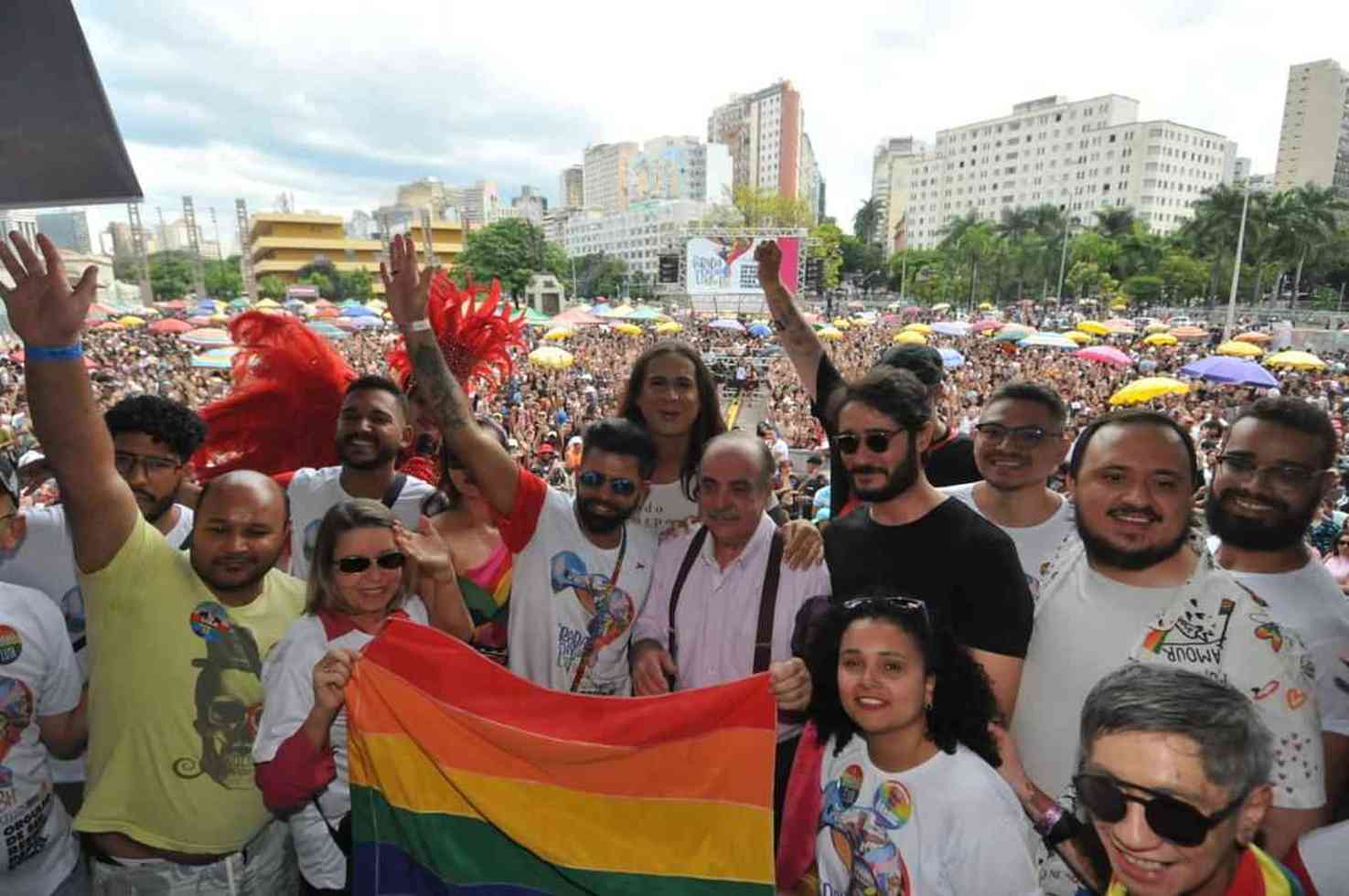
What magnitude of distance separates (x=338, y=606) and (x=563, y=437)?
42.0ft

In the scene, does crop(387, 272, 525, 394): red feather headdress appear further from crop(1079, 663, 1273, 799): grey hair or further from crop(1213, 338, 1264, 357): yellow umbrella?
crop(1213, 338, 1264, 357): yellow umbrella

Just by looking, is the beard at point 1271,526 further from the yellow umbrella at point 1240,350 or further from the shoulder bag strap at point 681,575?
the yellow umbrella at point 1240,350

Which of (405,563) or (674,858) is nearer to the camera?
(674,858)

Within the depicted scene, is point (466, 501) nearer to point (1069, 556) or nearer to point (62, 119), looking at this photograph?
point (62, 119)

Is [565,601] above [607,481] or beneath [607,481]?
beneath

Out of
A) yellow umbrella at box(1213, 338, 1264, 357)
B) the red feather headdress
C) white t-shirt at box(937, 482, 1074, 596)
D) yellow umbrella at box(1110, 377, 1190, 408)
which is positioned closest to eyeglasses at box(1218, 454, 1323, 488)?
white t-shirt at box(937, 482, 1074, 596)

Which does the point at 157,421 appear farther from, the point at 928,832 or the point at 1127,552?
the point at 1127,552

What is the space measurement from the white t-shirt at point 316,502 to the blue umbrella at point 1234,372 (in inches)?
698

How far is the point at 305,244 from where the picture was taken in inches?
3135

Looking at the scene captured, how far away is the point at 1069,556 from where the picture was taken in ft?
7.39

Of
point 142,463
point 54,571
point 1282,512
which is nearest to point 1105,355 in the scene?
point 1282,512

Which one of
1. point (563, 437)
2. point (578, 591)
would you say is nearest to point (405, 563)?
point (578, 591)

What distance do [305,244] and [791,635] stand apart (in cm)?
8958

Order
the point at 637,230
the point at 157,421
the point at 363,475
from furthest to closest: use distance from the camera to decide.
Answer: the point at 637,230 < the point at 363,475 < the point at 157,421
